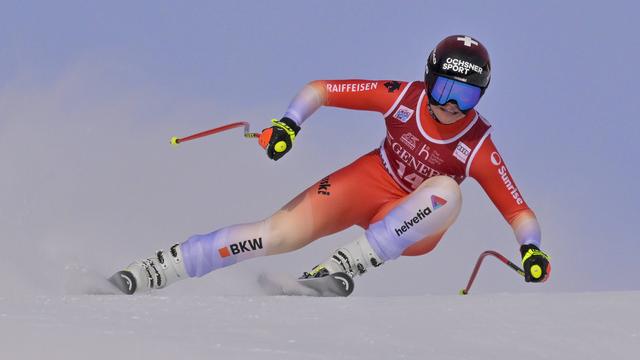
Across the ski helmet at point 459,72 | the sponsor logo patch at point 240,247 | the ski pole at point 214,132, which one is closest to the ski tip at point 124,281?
the sponsor logo patch at point 240,247

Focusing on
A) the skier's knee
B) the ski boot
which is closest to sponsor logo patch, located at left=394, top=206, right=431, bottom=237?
the skier's knee

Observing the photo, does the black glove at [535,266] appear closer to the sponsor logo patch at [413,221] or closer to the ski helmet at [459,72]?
the sponsor logo patch at [413,221]

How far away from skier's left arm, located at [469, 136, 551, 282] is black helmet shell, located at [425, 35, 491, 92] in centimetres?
39

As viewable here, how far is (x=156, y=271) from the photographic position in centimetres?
537

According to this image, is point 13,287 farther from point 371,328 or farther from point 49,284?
point 371,328

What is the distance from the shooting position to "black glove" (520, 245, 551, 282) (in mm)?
5254

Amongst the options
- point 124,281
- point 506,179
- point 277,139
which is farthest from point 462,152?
point 124,281

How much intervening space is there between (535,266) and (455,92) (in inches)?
39.0

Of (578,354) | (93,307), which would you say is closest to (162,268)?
(93,307)

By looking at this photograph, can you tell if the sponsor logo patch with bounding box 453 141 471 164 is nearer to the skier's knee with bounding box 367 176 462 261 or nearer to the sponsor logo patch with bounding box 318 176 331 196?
the skier's knee with bounding box 367 176 462 261

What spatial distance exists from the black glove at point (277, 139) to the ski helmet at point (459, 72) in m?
0.77

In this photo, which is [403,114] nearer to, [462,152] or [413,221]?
[462,152]

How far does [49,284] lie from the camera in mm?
5238

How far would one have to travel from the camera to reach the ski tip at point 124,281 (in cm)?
521
